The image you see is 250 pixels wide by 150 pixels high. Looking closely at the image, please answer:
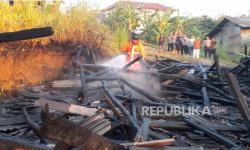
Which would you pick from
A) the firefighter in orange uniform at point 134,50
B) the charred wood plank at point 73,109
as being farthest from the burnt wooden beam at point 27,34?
the firefighter in orange uniform at point 134,50

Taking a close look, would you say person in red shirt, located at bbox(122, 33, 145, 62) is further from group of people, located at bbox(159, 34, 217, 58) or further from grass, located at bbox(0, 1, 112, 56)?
group of people, located at bbox(159, 34, 217, 58)

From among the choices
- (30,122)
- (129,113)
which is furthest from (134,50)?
(30,122)

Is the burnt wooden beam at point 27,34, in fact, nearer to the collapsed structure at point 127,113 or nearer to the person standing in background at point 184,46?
the collapsed structure at point 127,113

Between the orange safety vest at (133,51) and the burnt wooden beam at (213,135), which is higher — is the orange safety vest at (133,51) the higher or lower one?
the higher one

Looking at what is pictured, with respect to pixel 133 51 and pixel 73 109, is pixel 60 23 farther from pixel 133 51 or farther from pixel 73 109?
pixel 73 109

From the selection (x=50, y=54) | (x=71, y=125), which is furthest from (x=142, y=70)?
(x=71, y=125)

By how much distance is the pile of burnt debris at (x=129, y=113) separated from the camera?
4.23m

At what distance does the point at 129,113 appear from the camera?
6.83 m

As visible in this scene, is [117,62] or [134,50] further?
[117,62]

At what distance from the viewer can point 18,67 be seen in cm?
1052

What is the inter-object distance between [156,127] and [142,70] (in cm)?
472

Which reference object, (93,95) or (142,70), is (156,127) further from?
(142,70)

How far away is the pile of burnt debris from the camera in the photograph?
4.23m

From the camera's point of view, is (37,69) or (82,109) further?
(37,69)
